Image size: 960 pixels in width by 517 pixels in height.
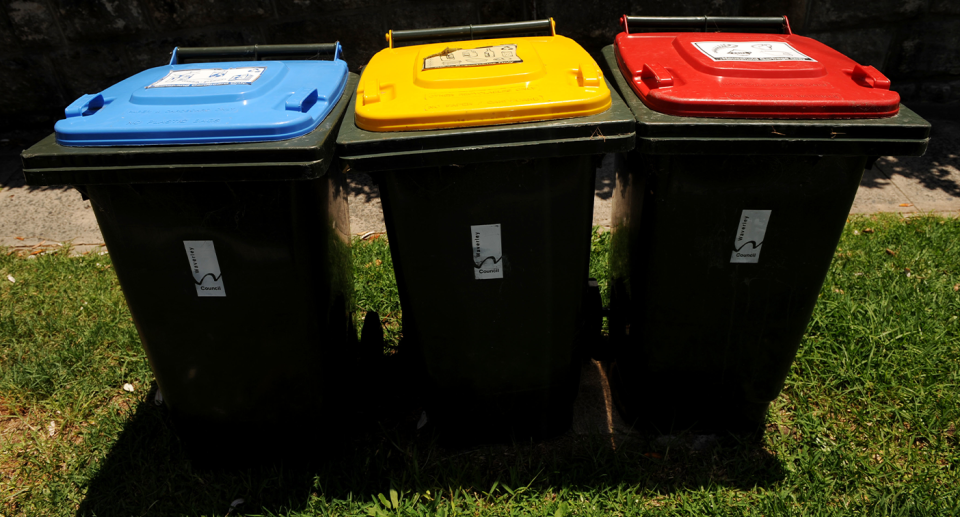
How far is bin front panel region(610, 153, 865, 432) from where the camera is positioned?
1.93m

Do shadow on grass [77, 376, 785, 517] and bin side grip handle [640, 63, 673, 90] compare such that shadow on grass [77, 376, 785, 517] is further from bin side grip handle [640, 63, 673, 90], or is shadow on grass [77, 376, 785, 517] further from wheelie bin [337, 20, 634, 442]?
bin side grip handle [640, 63, 673, 90]

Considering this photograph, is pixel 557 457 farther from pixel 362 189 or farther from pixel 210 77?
pixel 362 189

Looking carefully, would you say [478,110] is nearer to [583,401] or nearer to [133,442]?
[583,401]

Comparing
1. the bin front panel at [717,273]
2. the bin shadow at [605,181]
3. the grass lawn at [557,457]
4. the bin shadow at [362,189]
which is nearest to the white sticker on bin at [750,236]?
the bin front panel at [717,273]

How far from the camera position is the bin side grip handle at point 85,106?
189 centimetres

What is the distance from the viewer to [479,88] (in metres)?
1.93

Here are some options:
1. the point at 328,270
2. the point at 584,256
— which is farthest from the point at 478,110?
the point at 328,270

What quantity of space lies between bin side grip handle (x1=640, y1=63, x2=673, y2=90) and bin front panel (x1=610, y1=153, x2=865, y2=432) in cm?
24

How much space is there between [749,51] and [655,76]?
0.43 m

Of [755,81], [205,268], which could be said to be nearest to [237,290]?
[205,268]

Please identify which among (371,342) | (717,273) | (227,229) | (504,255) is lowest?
(371,342)

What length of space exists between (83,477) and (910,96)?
658cm

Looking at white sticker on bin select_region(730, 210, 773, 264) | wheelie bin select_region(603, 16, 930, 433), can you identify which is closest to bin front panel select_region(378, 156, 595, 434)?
wheelie bin select_region(603, 16, 930, 433)

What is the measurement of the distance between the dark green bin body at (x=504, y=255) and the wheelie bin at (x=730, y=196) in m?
0.22
